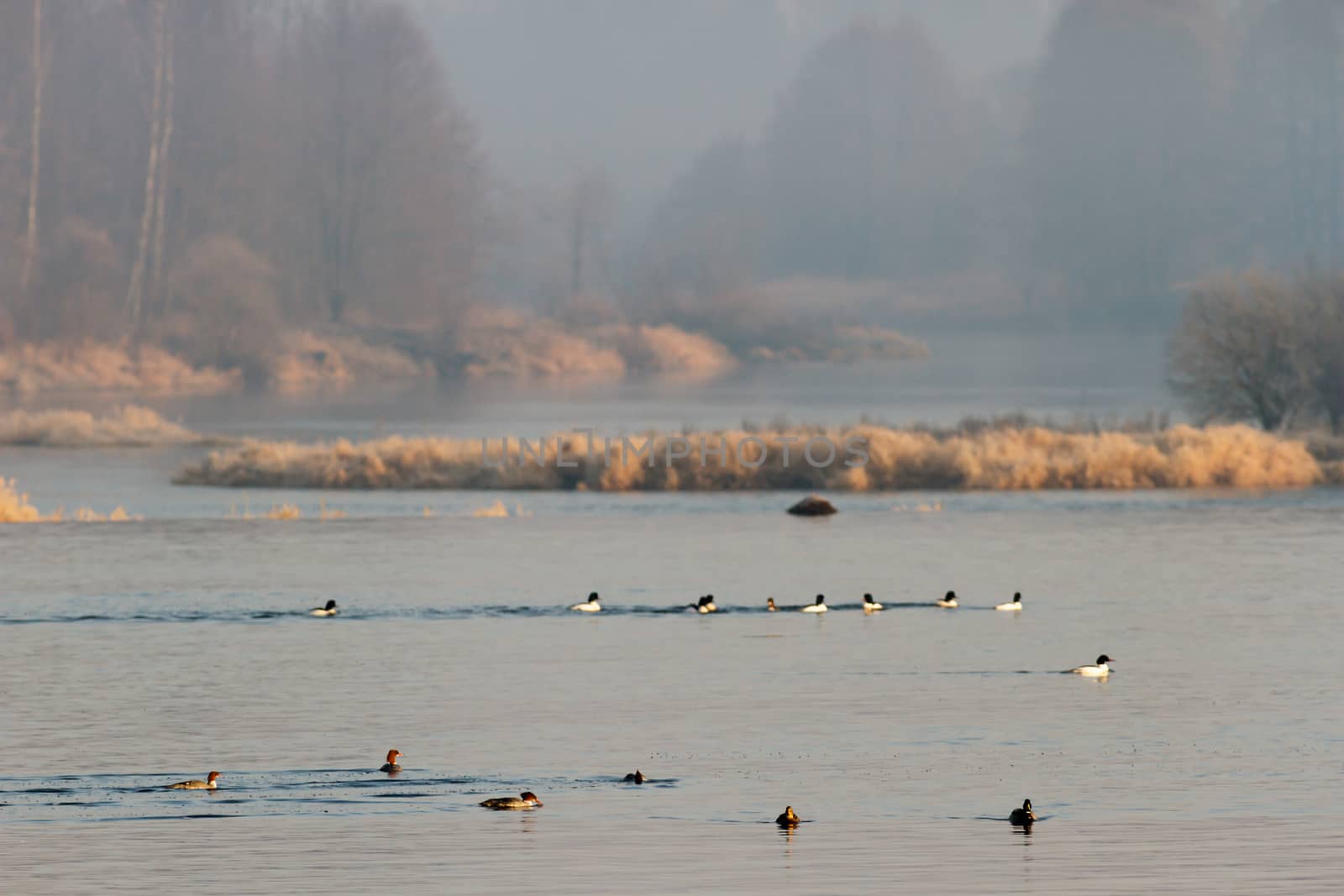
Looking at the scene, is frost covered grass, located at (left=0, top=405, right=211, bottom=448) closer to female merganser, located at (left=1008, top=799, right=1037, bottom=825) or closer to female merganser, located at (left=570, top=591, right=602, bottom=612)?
female merganser, located at (left=570, top=591, right=602, bottom=612)

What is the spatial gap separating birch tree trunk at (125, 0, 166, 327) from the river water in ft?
212

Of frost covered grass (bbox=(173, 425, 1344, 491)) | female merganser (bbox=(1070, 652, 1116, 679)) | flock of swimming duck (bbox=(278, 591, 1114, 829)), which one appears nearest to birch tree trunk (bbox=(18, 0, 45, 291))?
frost covered grass (bbox=(173, 425, 1344, 491))

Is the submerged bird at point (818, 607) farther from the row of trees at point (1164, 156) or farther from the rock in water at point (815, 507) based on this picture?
the row of trees at point (1164, 156)

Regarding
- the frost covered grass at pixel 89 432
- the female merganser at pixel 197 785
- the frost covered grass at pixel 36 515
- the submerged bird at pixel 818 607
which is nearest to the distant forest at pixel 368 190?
the frost covered grass at pixel 89 432

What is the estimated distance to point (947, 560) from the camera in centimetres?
4172

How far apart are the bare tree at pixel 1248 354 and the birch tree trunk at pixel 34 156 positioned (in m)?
60.1

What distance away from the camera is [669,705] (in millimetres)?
26484

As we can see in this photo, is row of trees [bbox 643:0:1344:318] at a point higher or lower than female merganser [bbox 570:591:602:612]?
higher

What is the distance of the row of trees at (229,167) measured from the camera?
111062 mm

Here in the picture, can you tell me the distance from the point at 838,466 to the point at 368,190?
67.3 metres

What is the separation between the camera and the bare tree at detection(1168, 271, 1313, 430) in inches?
2322

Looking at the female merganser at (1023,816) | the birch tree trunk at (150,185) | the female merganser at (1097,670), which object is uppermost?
the birch tree trunk at (150,185)

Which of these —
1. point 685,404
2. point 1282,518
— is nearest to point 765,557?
point 1282,518

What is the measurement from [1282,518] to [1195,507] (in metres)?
2.39
